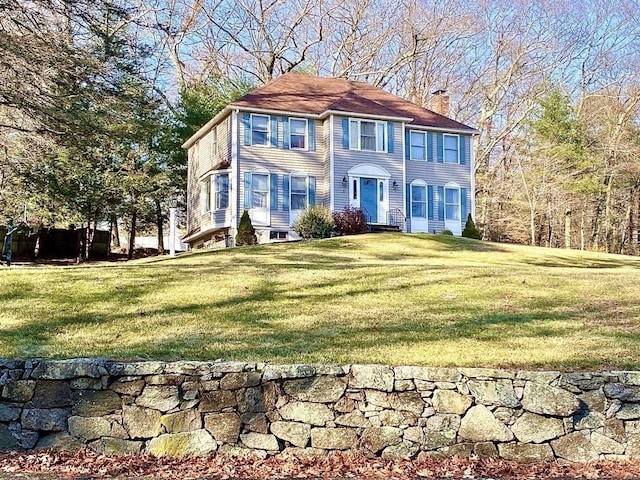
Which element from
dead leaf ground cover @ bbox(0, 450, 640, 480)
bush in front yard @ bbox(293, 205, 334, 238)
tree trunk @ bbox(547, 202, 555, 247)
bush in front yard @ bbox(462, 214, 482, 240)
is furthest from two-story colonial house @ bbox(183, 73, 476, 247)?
dead leaf ground cover @ bbox(0, 450, 640, 480)

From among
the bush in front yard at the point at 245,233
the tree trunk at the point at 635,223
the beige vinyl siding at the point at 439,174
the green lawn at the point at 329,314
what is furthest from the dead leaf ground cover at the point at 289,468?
the tree trunk at the point at 635,223

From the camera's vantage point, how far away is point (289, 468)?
221 inches

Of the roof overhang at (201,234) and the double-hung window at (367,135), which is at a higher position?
the double-hung window at (367,135)

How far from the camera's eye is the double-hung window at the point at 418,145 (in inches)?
1008

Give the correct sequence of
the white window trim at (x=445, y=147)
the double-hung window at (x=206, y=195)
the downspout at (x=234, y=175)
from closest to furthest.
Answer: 1. the downspout at (x=234, y=175)
2. the double-hung window at (x=206, y=195)
3. the white window trim at (x=445, y=147)

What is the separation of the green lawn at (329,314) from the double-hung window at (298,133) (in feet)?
34.9

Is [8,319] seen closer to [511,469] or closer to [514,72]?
[511,469]

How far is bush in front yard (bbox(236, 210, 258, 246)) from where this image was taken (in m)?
21.4

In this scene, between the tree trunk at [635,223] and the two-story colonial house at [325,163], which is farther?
the tree trunk at [635,223]

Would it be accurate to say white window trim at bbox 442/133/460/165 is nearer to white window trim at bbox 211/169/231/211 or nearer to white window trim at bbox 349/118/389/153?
white window trim at bbox 349/118/389/153

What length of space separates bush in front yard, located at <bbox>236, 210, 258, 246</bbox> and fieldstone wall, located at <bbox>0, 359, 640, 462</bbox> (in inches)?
603

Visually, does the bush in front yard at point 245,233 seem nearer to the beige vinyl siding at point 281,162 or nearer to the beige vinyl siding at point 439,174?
the beige vinyl siding at point 281,162

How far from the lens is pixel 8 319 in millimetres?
8586

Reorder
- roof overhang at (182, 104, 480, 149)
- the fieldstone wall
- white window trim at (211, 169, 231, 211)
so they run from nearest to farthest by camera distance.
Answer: the fieldstone wall
white window trim at (211, 169, 231, 211)
roof overhang at (182, 104, 480, 149)
